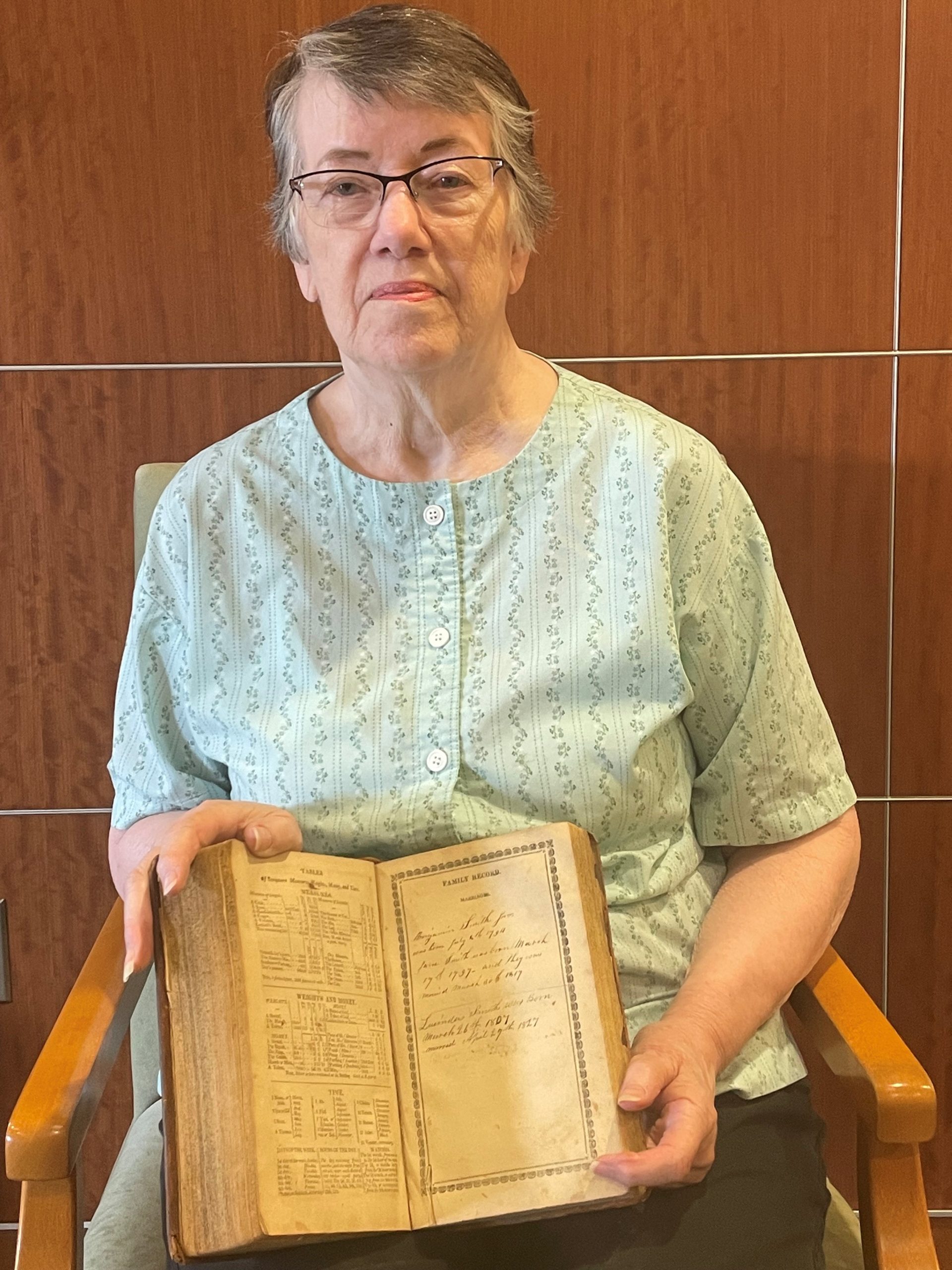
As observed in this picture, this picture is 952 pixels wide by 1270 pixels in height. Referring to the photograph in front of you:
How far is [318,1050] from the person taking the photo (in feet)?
3.34

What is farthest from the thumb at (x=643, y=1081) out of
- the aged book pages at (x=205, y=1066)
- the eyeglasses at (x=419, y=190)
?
the eyeglasses at (x=419, y=190)

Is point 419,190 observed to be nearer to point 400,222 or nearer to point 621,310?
point 400,222

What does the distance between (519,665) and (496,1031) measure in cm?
37

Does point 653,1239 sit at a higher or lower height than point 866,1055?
lower

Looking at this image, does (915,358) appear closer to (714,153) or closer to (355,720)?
(714,153)

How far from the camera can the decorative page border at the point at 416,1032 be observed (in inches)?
39.2

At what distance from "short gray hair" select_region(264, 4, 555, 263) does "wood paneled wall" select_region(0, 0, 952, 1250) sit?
1.27ft

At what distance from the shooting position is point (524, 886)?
1.09 meters

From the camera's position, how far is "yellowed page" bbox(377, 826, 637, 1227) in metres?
1.00

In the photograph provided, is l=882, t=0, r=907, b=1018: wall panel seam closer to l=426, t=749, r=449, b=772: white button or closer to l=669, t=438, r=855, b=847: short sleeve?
l=669, t=438, r=855, b=847: short sleeve

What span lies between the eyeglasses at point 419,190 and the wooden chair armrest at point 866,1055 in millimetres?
858

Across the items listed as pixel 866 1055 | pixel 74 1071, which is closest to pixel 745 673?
pixel 866 1055

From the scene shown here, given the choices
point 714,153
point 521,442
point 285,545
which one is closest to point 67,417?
point 285,545

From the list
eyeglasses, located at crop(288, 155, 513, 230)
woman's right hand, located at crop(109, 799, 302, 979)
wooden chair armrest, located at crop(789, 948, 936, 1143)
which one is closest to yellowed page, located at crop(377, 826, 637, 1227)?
woman's right hand, located at crop(109, 799, 302, 979)
